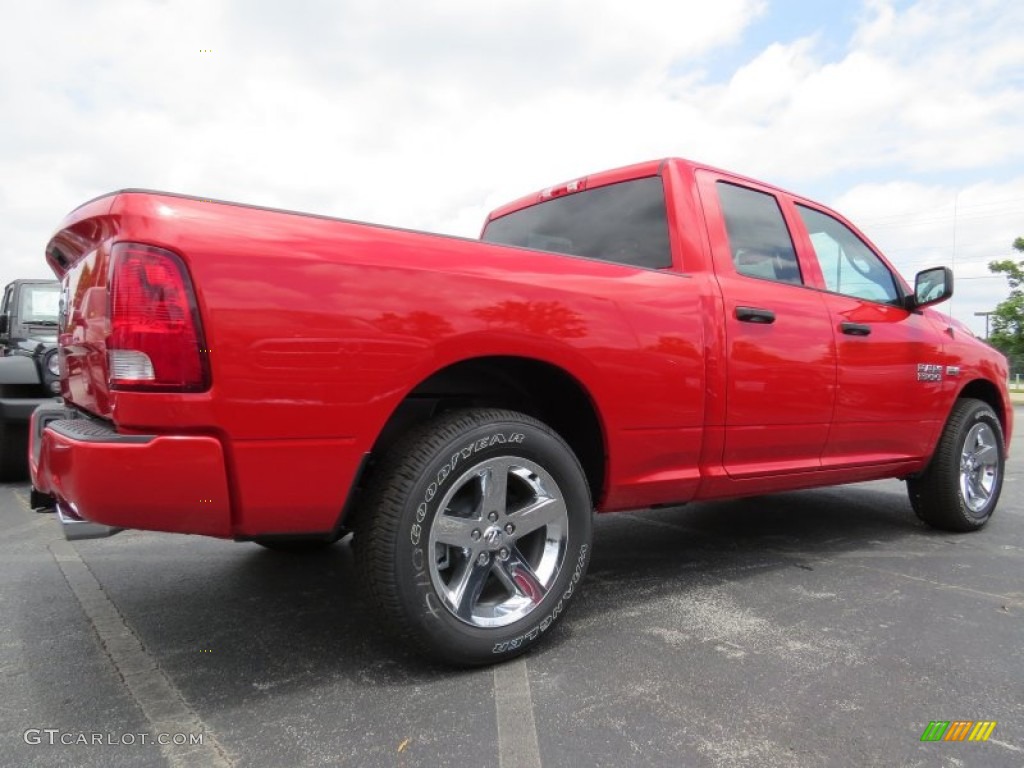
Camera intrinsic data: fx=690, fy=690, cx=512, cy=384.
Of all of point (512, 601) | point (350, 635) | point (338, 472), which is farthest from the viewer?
point (350, 635)

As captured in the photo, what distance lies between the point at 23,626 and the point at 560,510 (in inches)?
81.6

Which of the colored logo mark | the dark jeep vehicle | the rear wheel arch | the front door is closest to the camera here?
the colored logo mark

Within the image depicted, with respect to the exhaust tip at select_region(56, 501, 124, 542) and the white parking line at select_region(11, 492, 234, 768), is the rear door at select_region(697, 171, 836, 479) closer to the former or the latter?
the white parking line at select_region(11, 492, 234, 768)

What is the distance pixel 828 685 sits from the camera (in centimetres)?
214

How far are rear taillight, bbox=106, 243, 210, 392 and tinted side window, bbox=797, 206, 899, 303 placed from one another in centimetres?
301

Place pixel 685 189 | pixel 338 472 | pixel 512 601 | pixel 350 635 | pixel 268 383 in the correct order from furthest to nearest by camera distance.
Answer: pixel 685 189 → pixel 350 635 → pixel 512 601 → pixel 338 472 → pixel 268 383

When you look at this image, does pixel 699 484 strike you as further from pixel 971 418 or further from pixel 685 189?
pixel 971 418

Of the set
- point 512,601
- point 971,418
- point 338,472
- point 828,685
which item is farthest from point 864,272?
point 338,472

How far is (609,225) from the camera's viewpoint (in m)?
3.21

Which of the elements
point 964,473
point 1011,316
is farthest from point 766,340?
point 1011,316

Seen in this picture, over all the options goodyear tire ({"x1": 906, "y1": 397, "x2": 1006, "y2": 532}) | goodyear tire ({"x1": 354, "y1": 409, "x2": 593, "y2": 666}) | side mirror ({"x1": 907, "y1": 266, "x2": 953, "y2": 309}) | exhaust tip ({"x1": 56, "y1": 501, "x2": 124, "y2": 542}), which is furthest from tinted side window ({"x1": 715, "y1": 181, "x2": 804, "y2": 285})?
exhaust tip ({"x1": 56, "y1": 501, "x2": 124, "y2": 542})

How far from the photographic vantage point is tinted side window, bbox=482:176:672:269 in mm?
3014

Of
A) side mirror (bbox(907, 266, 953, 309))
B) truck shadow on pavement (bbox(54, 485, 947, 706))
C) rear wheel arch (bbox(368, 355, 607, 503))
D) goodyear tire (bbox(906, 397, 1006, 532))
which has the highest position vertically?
side mirror (bbox(907, 266, 953, 309))

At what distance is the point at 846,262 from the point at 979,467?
5.49 feet
